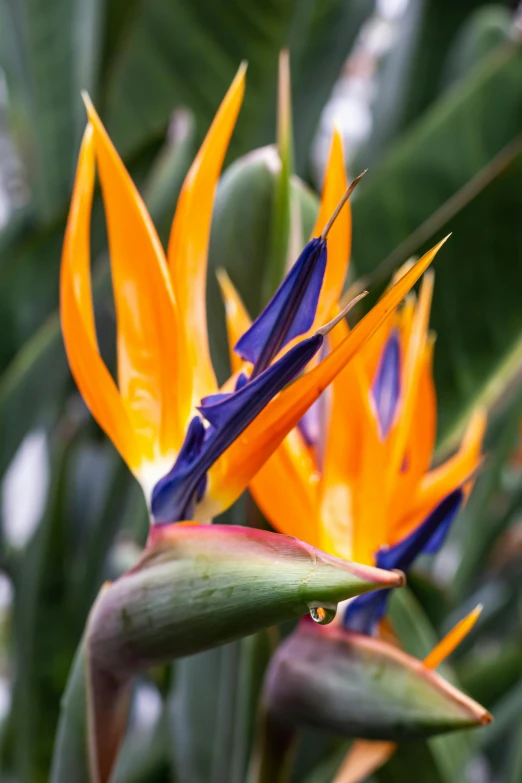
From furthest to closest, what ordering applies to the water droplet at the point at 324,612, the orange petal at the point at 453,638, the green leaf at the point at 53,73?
1. the green leaf at the point at 53,73
2. the orange petal at the point at 453,638
3. the water droplet at the point at 324,612

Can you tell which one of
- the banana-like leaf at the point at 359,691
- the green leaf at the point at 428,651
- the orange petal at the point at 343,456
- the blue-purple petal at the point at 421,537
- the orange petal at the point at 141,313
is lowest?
the green leaf at the point at 428,651

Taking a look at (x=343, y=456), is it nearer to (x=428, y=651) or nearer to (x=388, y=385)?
(x=388, y=385)

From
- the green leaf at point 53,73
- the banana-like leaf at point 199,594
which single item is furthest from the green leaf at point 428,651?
the green leaf at point 53,73

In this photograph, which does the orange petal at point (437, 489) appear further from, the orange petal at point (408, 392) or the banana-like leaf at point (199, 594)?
the banana-like leaf at point (199, 594)

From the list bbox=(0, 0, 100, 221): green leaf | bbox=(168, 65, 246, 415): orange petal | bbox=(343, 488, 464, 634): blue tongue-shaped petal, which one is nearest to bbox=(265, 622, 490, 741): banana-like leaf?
bbox=(343, 488, 464, 634): blue tongue-shaped petal

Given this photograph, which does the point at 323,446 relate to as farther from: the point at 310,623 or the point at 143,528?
the point at 143,528

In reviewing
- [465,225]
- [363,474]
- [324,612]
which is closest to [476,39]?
[465,225]
